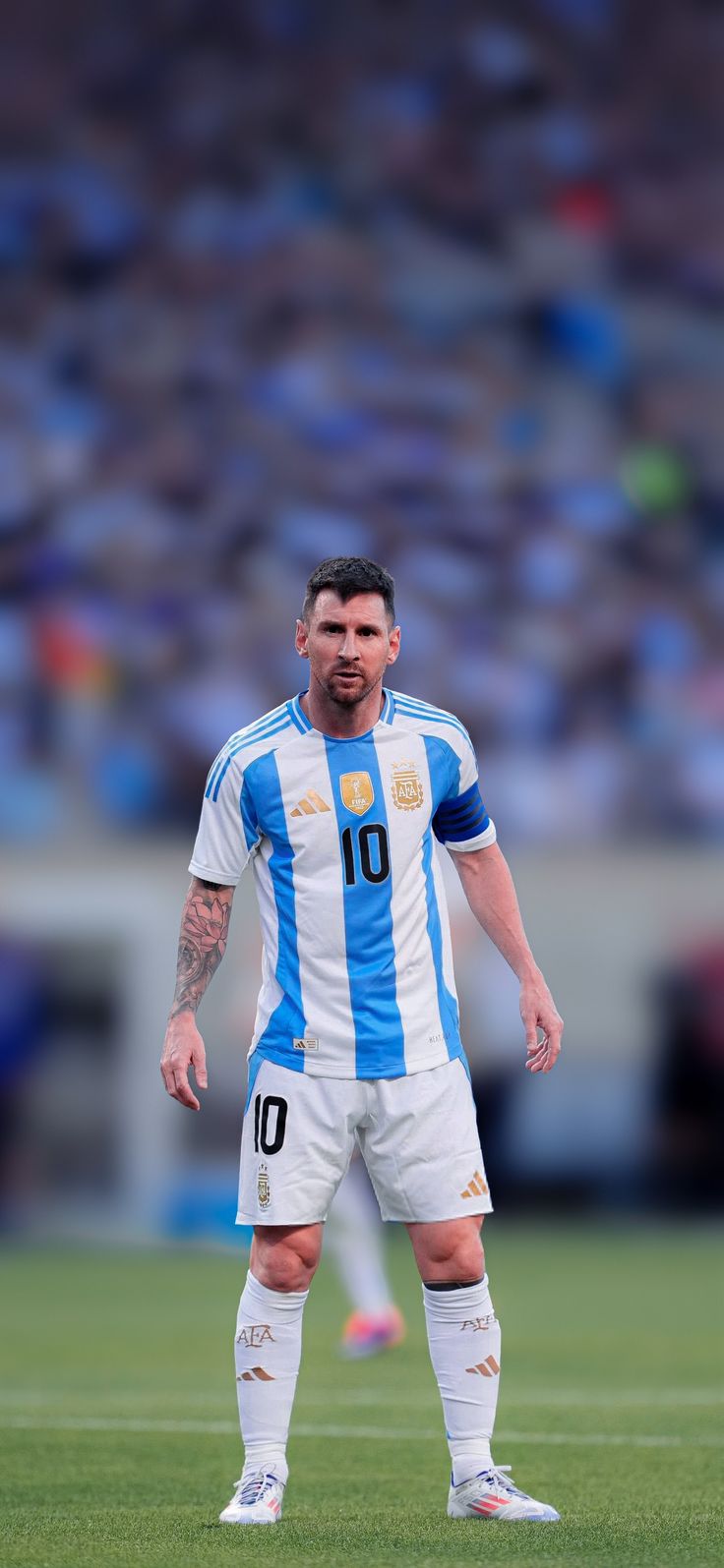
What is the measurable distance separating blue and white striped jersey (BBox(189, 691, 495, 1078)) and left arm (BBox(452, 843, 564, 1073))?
15 cm

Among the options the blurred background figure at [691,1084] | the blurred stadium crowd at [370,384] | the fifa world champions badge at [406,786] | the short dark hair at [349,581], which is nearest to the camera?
the short dark hair at [349,581]

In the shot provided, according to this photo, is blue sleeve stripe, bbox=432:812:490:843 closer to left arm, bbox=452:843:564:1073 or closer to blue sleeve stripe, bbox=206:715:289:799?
left arm, bbox=452:843:564:1073

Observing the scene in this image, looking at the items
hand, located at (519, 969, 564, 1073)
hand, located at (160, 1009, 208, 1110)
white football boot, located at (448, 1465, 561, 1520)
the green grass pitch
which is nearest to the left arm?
hand, located at (519, 969, 564, 1073)

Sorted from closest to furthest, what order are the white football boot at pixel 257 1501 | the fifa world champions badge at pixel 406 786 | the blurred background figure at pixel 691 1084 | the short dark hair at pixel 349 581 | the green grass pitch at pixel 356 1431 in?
the green grass pitch at pixel 356 1431
the white football boot at pixel 257 1501
the short dark hair at pixel 349 581
the fifa world champions badge at pixel 406 786
the blurred background figure at pixel 691 1084

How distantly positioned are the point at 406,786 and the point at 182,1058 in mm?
664

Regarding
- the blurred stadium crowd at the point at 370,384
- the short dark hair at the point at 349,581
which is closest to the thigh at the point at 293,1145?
the short dark hair at the point at 349,581

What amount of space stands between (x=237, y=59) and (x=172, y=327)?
309cm

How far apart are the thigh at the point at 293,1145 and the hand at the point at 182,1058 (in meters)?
0.13

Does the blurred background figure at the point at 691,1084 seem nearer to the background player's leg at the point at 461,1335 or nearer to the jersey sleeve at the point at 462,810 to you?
the jersey sleeve at the point at 462,810

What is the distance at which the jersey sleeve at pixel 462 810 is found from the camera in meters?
4.08

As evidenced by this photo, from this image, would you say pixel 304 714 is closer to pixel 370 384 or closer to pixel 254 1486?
pixel 254 1486

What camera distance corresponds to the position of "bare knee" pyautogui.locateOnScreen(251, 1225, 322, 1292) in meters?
3.86

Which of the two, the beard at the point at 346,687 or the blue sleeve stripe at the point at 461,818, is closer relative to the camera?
the beard at the point at 346,687

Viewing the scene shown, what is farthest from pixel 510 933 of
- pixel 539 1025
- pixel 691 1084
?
pixel 691 1084
